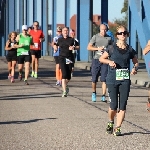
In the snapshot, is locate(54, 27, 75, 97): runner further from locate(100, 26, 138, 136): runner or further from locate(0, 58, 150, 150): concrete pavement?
locate(100, 26, 138, 136): runner

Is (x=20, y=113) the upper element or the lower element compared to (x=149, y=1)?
lower

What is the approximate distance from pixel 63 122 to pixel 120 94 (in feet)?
5.53

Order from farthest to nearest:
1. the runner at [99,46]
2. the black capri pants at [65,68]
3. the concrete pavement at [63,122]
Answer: the black capri pants at [65,68]
the runner at [99,46]
the concrete pavement at [63,122]

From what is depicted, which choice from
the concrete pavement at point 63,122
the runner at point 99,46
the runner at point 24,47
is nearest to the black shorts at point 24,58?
the runner at point 24,47

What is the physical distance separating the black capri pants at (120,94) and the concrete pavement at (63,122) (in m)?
0.42

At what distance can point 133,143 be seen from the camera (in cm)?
966

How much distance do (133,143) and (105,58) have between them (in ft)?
4.97

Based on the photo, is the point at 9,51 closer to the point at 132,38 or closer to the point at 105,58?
the point at 132,38

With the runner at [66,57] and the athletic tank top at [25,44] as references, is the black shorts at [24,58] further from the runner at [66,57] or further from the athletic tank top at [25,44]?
the runner at [66,57]

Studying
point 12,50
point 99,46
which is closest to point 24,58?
point 12,50

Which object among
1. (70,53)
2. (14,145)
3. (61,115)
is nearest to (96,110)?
(61,115)

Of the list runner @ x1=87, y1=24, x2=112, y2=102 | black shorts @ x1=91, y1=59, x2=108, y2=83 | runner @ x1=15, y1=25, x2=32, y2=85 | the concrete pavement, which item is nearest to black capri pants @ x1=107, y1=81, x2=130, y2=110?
the concrete pavement

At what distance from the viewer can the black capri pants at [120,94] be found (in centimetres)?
1055

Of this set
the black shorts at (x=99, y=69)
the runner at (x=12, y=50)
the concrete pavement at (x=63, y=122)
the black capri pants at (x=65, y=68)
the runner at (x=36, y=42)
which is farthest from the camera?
the runner at (x=36, y=42)
